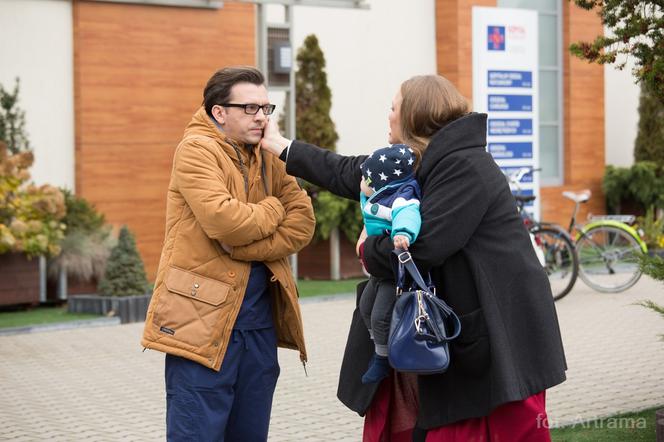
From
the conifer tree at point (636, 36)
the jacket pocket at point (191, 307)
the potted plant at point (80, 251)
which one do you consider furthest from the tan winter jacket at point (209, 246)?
the potted plant at point (80, 251)

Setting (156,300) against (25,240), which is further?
(25,240)

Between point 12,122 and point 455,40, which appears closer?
point 12,122

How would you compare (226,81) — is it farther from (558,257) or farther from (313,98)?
(313,98)

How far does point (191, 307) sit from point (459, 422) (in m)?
1.08

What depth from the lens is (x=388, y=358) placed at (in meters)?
4.23

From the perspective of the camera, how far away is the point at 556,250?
12305mm

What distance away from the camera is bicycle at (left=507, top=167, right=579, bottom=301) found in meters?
12.1

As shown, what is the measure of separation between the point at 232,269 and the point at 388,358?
29.9 inches

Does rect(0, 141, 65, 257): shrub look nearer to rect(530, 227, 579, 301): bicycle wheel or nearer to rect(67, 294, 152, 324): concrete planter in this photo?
rect(67, 294, 152, 324): concrete planter

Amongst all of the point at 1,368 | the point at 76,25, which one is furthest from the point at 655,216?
the point at 1,368

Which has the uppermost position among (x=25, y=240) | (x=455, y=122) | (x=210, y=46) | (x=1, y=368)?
(x=210, y=46)

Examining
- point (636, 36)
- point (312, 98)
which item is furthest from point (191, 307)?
point (312, 98)

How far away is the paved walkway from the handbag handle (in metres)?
2.80

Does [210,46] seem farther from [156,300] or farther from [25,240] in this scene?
[156,300]
